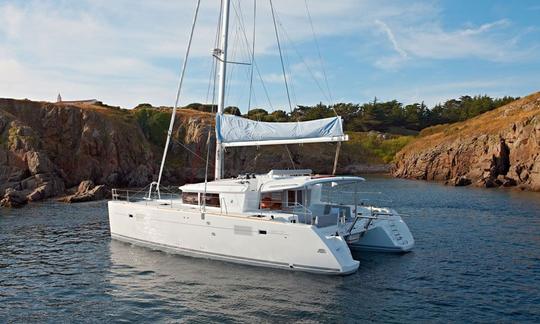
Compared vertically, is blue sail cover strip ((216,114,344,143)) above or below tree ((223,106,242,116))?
below

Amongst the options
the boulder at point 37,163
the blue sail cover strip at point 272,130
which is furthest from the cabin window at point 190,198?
the boulder at point 37,163

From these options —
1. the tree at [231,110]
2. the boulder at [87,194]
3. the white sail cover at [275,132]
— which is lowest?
the boulder at [87,194]

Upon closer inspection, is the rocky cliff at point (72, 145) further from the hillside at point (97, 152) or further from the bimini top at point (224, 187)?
the bimini top at point (224, 187)

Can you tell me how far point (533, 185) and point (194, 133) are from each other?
4634cm

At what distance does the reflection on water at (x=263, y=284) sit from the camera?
14516 mm

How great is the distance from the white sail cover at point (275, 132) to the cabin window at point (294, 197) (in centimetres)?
228

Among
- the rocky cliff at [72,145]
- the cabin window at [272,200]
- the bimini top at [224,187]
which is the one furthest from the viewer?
the rocky cliff at [72,145]

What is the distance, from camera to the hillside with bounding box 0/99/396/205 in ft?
157

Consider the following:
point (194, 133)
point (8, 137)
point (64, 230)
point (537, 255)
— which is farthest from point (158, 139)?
point (537, 255)

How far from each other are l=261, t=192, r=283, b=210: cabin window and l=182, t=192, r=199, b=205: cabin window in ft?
10.8

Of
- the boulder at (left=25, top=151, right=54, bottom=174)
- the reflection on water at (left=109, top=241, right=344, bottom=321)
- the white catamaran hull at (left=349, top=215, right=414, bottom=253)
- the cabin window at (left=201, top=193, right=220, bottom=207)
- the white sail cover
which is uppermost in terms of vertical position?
the white sail cover

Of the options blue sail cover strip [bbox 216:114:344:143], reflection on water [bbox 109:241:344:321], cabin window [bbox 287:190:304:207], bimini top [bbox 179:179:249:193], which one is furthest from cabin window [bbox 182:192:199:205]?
cabin window [bbox 287:190:304:207]

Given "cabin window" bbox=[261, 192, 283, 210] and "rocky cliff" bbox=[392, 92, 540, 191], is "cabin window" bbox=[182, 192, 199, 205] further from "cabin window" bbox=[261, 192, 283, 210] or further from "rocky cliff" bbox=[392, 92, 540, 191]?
"rocky cliff" bbox=[392, 92, 540, 191]

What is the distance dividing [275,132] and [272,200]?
3.07 m
